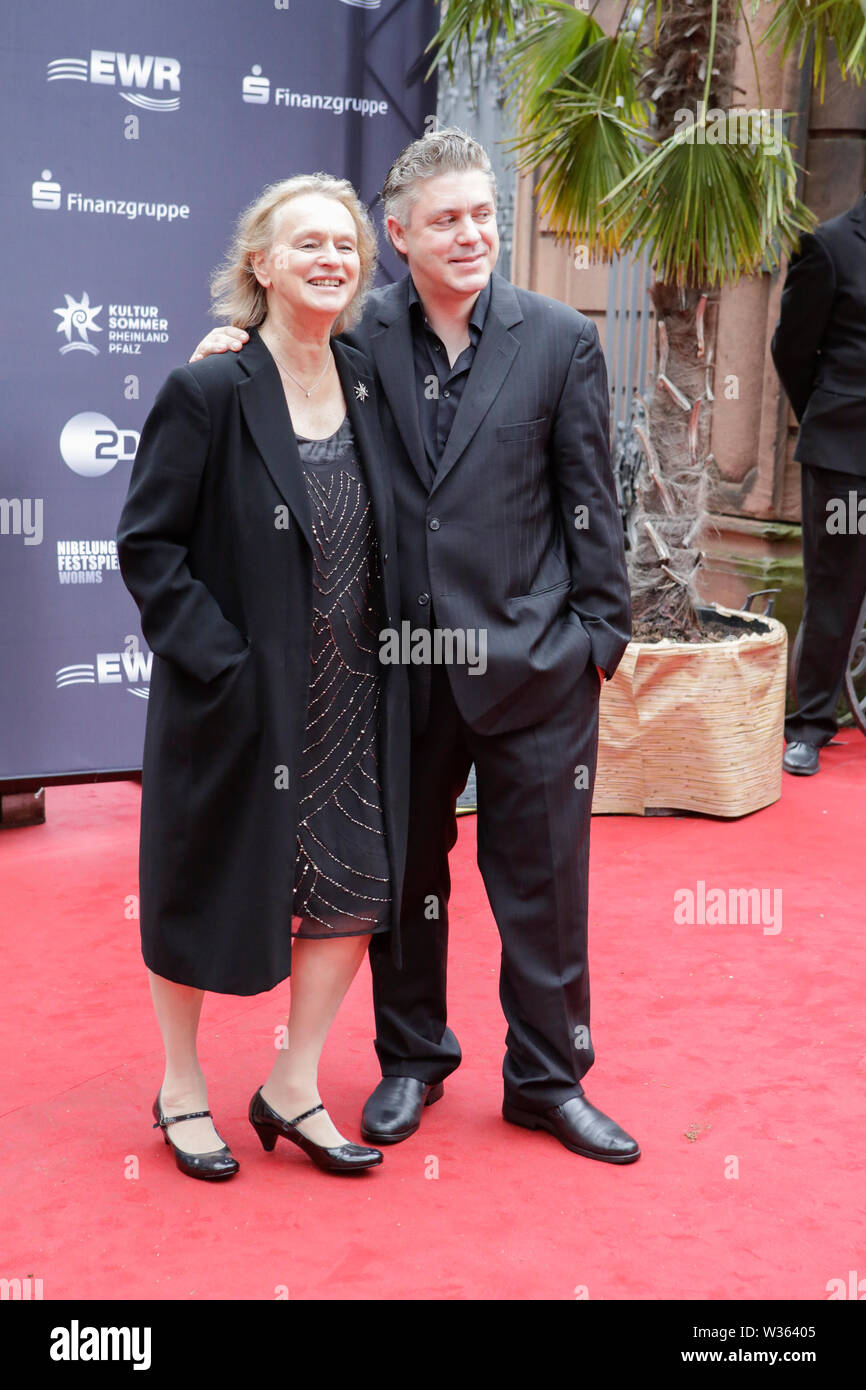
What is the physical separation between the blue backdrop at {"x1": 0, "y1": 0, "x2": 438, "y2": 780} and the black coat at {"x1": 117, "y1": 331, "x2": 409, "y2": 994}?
223cm

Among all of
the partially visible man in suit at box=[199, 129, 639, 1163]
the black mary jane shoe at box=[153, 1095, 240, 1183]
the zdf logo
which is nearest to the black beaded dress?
the partially visible man in suit at box=[199, 129, 639, 1163]

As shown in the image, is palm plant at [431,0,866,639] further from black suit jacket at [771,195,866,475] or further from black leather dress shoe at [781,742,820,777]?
black leather dress shoe at [781,742,820,777]

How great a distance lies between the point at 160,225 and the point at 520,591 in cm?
256

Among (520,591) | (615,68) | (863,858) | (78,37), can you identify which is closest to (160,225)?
(78,37)

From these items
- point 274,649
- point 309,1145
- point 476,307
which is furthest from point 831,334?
point 309,1145

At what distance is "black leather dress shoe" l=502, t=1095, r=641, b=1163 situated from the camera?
2920 millimetres

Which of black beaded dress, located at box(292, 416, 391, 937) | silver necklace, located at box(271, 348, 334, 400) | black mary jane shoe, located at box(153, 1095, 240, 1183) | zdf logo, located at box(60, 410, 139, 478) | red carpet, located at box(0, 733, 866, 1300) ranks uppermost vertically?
silver necklace, located at box(271, 348, 334, 400)

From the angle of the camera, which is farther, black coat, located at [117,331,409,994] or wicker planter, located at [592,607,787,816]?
wicker planter, located at [592,607,787,816]

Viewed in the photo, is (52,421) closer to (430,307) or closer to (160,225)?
(160,225)

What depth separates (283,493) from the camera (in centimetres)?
259

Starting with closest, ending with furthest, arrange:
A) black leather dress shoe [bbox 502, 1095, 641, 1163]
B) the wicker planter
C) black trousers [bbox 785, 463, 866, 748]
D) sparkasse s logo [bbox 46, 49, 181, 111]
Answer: black leather dress shoe [bbox 502, 1095, 641, 1163] → sparkasse s logo [bbox 46, 49, 181, 111] → the wicker planter → black trousers [bbox 785, 463, 866, 748]

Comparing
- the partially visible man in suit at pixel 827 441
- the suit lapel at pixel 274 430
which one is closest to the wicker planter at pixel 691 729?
the partially visible man in suit at pixel 827 441

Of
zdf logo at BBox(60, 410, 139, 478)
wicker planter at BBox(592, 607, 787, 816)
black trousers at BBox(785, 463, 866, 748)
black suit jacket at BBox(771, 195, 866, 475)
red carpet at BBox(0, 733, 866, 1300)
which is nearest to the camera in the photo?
red carpet at BBox(0, 733, 866, 1300)

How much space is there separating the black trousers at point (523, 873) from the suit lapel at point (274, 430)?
1.48ft
